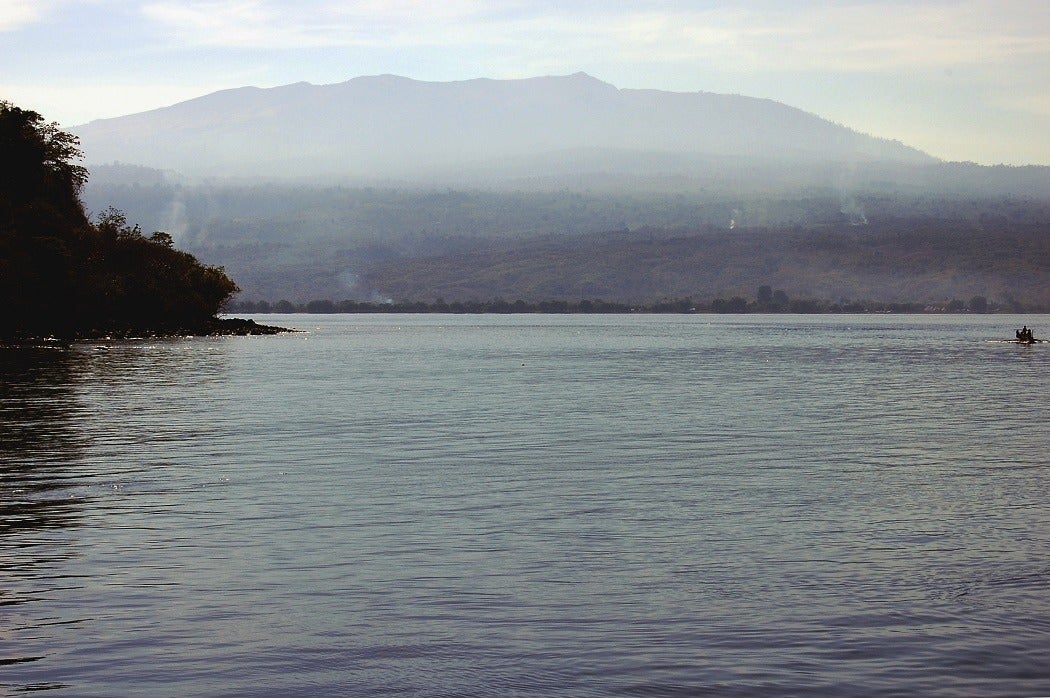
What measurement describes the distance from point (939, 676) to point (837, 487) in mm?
18478

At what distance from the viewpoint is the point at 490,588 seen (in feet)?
70.3

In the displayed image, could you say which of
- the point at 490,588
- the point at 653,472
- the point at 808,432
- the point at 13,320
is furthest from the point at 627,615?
the point at 13,320

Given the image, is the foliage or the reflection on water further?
the foliage

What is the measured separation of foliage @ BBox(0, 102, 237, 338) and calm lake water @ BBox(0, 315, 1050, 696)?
9836 cm

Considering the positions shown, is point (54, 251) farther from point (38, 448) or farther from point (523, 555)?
point (523, 555)

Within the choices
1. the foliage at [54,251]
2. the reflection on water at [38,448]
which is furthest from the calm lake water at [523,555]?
the foliage at [54,251]

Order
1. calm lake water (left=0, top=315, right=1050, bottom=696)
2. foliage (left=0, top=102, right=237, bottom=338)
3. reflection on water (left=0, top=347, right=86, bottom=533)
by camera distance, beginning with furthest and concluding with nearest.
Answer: foliage (left=0, top=102, right=237, bottom=338), reflection on water (left=0, top=347, right=86, bottom=533), calm lake water (left=0, top=315, right=1050, bottom=696)

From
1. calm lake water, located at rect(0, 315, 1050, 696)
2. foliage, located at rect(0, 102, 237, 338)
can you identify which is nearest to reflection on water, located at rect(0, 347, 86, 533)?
calm lake water, located at rect(0, 315, 1050, 696)

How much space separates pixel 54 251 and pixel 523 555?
447 ft

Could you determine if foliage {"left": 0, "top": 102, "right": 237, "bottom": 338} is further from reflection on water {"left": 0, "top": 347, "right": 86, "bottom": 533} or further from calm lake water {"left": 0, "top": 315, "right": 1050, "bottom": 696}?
calm lake water {"left": 0, "top": 315, "right": 1050, "bottom": 696}

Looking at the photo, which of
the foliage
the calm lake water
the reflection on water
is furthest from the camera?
the foliage

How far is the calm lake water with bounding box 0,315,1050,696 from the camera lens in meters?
16.8

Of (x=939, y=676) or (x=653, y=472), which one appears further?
(x=653, y=472)

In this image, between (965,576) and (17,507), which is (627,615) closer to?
(965,576)
